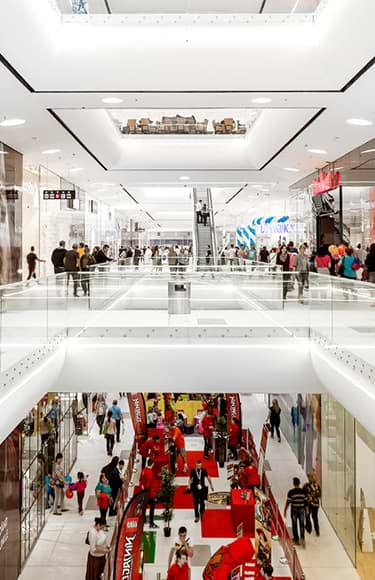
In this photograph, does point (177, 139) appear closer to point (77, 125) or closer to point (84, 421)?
point (77, 125)

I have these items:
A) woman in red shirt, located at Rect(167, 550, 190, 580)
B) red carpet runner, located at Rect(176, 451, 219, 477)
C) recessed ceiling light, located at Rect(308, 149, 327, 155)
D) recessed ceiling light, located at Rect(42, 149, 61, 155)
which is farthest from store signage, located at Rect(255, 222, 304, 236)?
woman in red shirt, located at Rect(167, 550, 190, 580)

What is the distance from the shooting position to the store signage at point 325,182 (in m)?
19.0

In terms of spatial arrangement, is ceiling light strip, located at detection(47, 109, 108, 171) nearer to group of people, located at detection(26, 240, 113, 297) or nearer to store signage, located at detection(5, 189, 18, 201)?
store signage, located at detection(5, 189, 18, 201)

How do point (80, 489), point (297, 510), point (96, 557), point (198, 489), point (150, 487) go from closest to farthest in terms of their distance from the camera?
point (96, 557)
point (297, 510)
point (198, 489)
point (150, 487)
point (80, 489)

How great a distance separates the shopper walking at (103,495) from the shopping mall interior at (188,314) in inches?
2.1

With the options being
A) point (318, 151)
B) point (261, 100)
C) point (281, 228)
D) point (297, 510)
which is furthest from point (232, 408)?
point (281, 228)

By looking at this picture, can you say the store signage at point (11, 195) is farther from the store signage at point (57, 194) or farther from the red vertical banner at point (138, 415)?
the red vertical banner at point (138, 415)

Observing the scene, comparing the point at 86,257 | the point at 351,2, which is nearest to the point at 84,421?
the point at 86,257

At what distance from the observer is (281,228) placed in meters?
29.6

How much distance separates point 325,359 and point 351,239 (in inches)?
334

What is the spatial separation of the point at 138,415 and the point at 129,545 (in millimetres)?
7721

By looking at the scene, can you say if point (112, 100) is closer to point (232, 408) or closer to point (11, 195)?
point (11, 195)

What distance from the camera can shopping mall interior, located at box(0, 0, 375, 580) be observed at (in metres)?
9.28

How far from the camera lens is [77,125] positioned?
14336 mm
